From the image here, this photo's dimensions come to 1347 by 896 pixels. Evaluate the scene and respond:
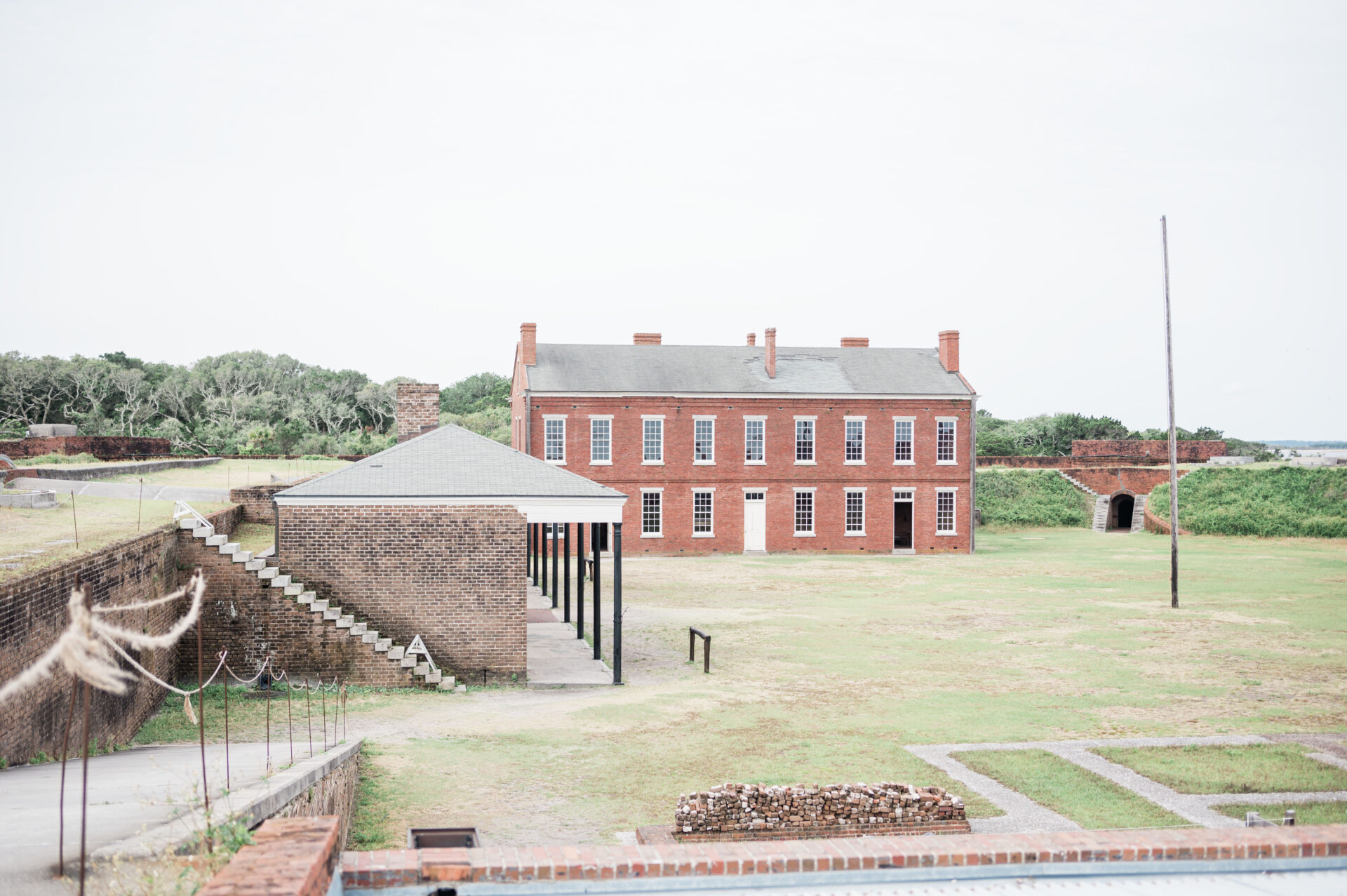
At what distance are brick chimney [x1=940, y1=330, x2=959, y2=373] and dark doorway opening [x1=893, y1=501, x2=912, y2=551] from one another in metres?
6.00

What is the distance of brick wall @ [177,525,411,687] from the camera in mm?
15852

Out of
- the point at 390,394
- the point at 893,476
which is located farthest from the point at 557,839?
the point at 390,394

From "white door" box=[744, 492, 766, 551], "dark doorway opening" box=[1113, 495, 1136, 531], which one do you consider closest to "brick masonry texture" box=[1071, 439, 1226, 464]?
"dark doorway opening" box=[1113, 495, 1136, 531]

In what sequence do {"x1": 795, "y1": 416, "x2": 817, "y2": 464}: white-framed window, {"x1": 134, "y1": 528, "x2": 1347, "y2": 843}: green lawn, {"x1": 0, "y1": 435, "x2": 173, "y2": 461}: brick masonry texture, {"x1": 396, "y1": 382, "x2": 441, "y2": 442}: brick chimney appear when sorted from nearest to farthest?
{"x1": 134, "y1": 528, "x2": 1347, "y2": 843}: green lawn
{"x1": 396, "y1": 382, "x2": 441, "y2": 442}: brick chimney
{"x1": 0, "y1": 435, "x2": 173, "y2": 461}: brick masonry texture
{"x1": 795, "y1": 416, "x2": 817, "y2": 464}: white-framed window

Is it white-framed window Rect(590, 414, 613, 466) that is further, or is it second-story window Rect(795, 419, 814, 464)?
second-story window Rect(795, 419, 814, 464)

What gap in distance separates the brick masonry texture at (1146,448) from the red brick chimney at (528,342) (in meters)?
37.8

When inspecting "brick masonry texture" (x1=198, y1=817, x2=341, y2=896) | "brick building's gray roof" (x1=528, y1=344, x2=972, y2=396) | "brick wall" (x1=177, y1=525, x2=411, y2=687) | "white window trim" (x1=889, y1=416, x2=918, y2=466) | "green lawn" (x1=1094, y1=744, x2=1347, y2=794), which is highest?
"brick building's gray roof" (x1=528, y1=344, x2=972, y2=396)

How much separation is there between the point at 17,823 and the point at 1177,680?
1641cm

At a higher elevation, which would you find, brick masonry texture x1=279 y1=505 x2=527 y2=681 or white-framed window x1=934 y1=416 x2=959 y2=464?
white-framed window x1=934 y1=416 x2=959 y2=464

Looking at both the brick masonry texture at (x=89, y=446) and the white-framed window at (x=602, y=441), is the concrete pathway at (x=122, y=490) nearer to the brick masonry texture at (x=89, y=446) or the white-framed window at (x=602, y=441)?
the brick masonry texture at (x=89, y=446)

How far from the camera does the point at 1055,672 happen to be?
17.8 metres

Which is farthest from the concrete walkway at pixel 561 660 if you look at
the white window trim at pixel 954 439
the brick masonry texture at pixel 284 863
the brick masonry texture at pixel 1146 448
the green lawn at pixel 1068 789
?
the brick masonry texture at pixel 1146 448

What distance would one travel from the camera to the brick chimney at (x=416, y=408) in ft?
86.2

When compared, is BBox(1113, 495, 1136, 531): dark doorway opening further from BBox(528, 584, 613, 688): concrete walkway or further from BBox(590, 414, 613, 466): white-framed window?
BBox(528, 584, 613, 688): concrete walkway
